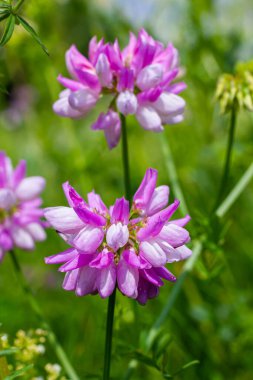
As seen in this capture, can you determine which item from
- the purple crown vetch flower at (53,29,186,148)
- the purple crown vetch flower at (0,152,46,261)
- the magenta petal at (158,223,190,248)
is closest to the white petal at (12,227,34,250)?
the purple crown vetch flower at (0,152,46,261)

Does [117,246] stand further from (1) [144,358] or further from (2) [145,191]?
(1) [144,358]

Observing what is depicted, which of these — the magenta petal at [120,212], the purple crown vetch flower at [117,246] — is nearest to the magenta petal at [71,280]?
the purple crown vetch flower at [117,246]

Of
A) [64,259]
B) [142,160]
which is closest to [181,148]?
[142,160]

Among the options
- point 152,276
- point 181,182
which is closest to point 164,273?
point 152,276

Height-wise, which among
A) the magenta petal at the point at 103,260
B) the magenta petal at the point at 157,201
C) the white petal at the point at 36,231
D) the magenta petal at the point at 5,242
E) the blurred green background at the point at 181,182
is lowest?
the blurred green background at the point at 181,182

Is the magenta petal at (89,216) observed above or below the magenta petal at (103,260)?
above

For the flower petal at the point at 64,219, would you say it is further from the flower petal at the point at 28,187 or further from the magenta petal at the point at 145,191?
the flower petal at the point at 28,187
